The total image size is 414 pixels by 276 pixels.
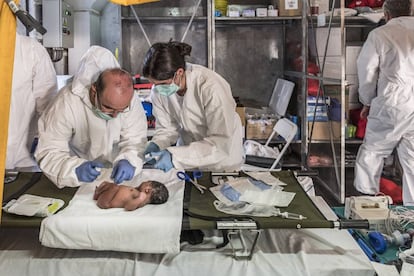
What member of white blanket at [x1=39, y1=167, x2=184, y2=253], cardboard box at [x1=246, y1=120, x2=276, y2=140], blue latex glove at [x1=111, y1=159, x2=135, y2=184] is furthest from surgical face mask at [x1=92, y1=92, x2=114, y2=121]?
cardboard box at [x1=246, y1=120, x2=276, y2=140]

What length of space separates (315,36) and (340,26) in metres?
0.43

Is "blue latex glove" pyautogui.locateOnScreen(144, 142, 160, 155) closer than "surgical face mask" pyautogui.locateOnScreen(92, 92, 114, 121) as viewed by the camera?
No

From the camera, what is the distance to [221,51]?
4.73 m

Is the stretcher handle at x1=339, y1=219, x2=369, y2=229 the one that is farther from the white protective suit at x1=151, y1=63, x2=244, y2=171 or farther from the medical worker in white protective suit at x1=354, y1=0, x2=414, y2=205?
the medical worker in white protective suit at x1=354, y1=0, x2=414, y2=205

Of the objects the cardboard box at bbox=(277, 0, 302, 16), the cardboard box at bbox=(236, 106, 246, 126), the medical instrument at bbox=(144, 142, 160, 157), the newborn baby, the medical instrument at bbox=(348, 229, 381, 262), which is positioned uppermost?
the cardboard box at bbox=(277, 0, 302, 16)

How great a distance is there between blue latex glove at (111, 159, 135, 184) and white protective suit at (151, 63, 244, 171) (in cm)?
24

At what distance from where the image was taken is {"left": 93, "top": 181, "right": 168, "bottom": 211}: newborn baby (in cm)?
171

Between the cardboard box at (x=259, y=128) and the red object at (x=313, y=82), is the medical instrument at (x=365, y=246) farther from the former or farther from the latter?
the cardboard box at (x=259, y=128)

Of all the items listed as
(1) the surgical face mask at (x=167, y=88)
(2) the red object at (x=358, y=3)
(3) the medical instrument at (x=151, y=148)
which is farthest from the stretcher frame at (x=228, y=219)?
(2) the red object at (x=358, y=3)

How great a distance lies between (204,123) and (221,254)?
867 mm

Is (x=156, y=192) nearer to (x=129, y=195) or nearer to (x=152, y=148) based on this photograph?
(x=129, y=195)

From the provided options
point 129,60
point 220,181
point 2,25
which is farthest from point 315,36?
point 2,25

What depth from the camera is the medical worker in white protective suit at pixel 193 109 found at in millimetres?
2133

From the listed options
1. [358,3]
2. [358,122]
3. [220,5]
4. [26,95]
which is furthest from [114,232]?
[358,3]
